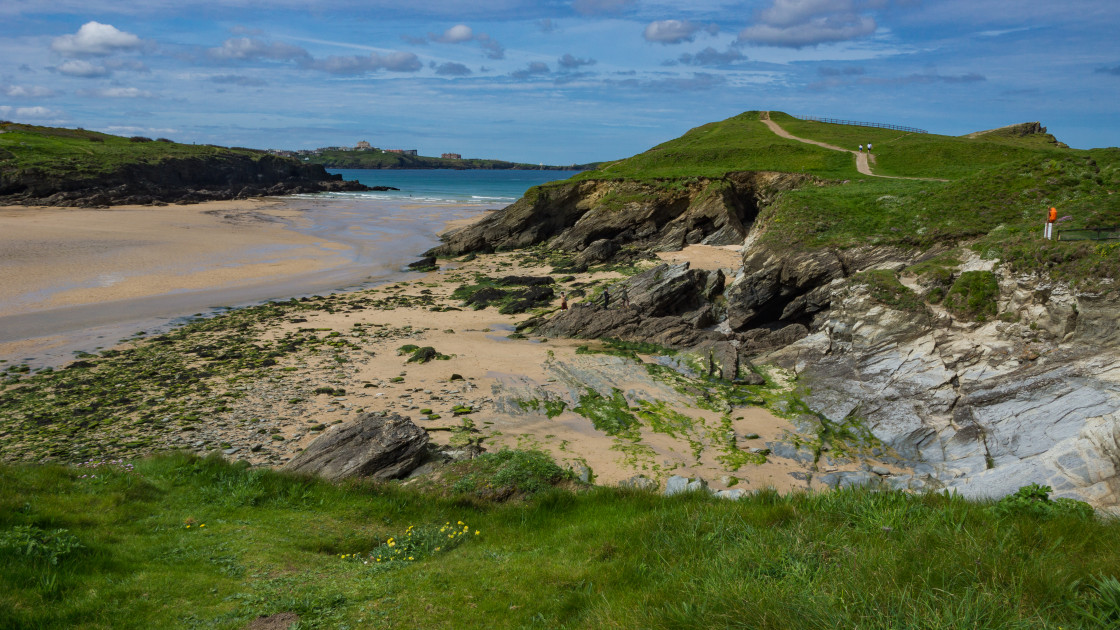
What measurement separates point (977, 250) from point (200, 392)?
85.8ft

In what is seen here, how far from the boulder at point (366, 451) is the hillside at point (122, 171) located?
7884 centimetres

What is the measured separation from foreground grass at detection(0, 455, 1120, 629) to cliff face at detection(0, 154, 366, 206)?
8165 centimetres

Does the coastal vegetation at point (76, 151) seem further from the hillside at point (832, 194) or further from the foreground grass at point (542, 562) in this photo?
the foreground grass at point (542, 562)

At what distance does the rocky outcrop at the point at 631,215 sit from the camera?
45625mm

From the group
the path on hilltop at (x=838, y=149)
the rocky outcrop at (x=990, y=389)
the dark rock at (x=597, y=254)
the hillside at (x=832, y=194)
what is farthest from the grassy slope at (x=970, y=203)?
the dark rock at (x=597, y=254)

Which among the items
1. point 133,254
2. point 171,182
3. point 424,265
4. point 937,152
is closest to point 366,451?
point 424,265

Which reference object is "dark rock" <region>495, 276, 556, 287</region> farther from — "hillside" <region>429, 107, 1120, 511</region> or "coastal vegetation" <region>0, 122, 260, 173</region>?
"coastal vegetation" <region>0, 122, 260, 173</region>

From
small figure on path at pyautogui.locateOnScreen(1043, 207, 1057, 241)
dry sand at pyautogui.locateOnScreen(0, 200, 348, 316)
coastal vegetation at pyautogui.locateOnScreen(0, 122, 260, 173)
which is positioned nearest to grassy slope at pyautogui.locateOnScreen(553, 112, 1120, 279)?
small figure on path at pyautogui.locateOnScreen(1043, 207, 1057, 241)

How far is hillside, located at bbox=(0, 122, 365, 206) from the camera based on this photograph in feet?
237

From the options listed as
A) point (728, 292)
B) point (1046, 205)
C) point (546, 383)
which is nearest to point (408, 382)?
point (546, 383)

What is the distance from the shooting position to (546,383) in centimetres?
1973

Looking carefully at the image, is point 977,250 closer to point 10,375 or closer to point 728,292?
point 728,292

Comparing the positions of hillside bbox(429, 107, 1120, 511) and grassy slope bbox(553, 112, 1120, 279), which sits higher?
grassy slope bbox(553, 112, 1120, 279)

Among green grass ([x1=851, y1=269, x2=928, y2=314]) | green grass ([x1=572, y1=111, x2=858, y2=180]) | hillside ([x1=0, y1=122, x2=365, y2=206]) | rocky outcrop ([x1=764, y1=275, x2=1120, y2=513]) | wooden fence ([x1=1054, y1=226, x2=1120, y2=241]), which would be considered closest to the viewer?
rocky outcrop ([x1=764, y1=275, x2=1120, y2=513])
